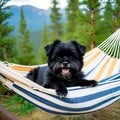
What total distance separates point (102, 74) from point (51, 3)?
28.8 meters

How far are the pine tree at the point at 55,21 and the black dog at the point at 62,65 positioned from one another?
96.8ft

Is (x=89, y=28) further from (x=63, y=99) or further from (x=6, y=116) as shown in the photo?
(x=6, y=116)

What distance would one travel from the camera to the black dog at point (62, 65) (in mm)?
2980

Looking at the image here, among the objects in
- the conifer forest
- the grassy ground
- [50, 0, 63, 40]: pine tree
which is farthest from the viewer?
[50, 0, 63, 40]: pine tree

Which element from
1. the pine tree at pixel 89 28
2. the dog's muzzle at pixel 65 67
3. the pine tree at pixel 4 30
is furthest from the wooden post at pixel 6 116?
the pine tree at pixel 89 28

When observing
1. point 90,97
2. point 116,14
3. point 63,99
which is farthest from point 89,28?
point 63,99

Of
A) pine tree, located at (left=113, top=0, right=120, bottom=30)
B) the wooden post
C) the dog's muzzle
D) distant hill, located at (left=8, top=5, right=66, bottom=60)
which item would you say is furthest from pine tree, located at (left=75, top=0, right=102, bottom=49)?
the wooden post

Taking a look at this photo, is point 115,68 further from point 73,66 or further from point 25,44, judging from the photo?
point 25,44

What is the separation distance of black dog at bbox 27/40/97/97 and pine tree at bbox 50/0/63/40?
2951cm

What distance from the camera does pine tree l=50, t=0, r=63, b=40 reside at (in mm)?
33213

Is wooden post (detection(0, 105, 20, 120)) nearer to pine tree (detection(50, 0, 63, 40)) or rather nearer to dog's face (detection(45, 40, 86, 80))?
dog's face (detection(45, 40, 86, 80))

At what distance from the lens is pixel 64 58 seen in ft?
9.78

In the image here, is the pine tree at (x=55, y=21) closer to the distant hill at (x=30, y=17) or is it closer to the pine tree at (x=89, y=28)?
the distant hill at (x=30, y=17)

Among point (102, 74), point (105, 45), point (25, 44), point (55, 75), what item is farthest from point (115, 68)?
point (25, 44)
